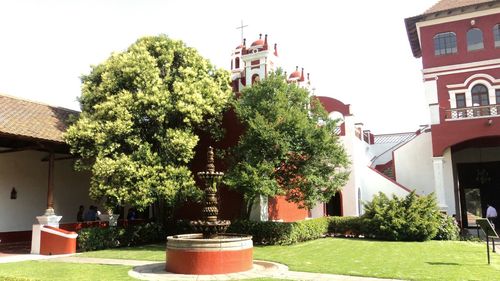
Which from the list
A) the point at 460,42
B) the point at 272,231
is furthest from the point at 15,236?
the point at 460,42

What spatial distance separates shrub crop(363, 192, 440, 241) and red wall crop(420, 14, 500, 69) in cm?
923

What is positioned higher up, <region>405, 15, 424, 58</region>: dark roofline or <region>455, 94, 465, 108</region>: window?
<region>405, 15, 424, 58</region>: dark roofline

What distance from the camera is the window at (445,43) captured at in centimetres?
2300

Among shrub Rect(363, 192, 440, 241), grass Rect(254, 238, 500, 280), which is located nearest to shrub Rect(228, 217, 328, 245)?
grass Rect(254, 238, 500, 280)

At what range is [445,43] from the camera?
2325 centimetres

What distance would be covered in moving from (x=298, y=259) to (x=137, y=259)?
4.74 metres

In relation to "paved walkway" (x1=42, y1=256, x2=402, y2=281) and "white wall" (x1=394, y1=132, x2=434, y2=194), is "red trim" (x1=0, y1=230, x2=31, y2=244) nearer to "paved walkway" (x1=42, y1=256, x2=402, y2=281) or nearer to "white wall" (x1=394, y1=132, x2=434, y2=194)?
"paved walkway" (x1=42, y1=256, x2=402, y2=281)

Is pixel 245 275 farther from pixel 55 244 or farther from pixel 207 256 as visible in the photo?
pixel 55 244

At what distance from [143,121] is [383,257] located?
31.9 feet

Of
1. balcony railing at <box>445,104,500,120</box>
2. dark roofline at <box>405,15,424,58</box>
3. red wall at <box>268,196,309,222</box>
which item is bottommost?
red wall at <box>268,196,309,222</box>

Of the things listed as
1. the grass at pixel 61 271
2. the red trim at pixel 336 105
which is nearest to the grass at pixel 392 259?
the grass at pixel 61 271

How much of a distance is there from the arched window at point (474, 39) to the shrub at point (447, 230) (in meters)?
10.3

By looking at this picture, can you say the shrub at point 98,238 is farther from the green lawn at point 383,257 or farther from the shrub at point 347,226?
the shrub at point 347,226

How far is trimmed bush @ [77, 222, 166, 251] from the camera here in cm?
1499
